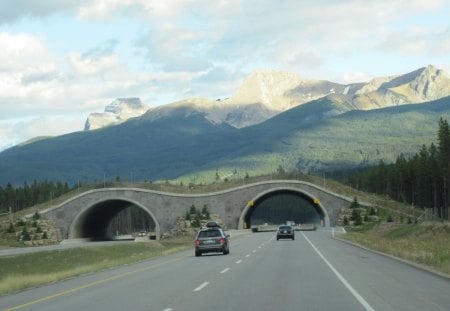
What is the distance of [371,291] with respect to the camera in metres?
18.0

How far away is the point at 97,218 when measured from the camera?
130 meters

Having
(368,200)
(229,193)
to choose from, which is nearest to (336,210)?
(368,200)

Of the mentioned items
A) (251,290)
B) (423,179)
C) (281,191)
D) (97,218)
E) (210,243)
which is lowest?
(251,290)

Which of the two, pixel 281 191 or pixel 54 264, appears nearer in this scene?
pixel 54 264

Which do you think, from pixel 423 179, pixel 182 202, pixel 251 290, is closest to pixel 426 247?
pixel 251 290

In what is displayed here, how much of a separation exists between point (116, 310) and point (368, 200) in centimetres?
9722

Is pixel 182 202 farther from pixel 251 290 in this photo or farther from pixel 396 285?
pixel 251 290

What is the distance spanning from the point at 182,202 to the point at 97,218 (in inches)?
910

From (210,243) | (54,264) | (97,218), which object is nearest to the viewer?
(210,243)

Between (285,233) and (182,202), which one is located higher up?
(182,202)

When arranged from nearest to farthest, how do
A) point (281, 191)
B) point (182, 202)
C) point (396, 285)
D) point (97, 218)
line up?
point (396, 285), point (281, 191), point (182, 202), point (97, 218)

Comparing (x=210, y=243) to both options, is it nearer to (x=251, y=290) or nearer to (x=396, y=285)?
(x=396, y=285)

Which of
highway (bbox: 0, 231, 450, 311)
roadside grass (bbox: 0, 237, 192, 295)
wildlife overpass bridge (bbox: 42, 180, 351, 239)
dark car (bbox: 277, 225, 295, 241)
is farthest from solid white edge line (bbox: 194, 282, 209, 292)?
wildlife overpass bridge (bbox: 42, 180, 351, 239)

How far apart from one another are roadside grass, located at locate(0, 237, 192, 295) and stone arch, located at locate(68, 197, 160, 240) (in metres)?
55.7
